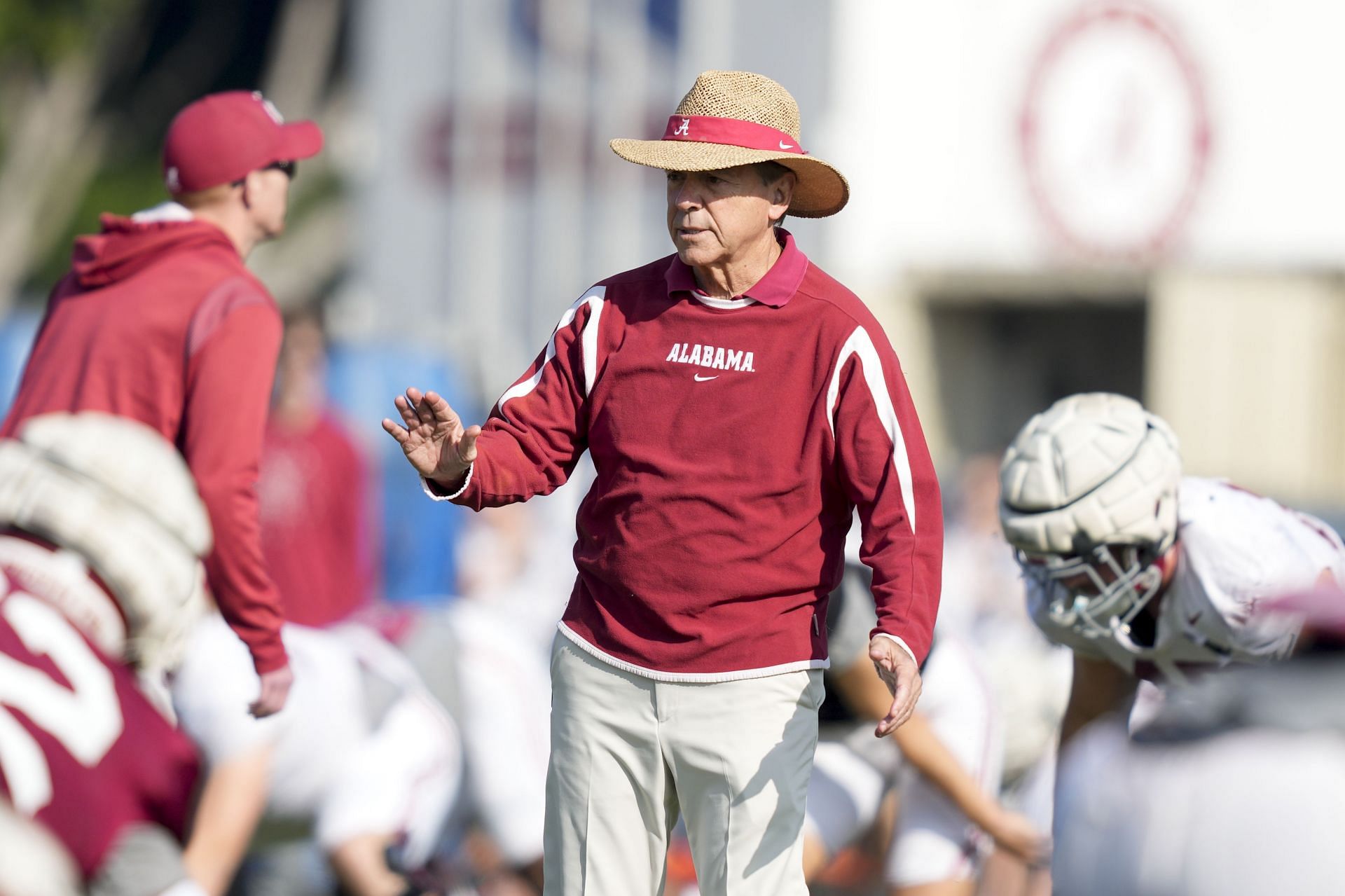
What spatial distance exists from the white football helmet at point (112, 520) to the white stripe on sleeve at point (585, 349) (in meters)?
0.85

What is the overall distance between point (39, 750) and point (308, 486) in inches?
194

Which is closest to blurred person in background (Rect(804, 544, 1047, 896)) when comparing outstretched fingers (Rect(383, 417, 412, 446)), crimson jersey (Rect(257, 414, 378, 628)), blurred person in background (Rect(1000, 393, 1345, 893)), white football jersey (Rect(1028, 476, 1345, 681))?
blurred person in background (Rect(1000, 393, 1345, 893))

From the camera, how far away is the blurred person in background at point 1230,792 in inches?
78.4

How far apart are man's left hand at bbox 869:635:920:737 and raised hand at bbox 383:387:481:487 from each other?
83cm

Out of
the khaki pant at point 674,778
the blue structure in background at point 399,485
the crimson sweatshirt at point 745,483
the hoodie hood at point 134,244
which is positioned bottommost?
the blue structure in background at point 399,485

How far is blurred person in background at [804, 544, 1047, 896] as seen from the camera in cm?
479

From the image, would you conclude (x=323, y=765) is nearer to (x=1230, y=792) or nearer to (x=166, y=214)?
(x=166, y=214)

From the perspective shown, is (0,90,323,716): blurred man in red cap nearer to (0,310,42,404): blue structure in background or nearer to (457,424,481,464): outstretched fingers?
(457,424,481,464): outstretched fingers

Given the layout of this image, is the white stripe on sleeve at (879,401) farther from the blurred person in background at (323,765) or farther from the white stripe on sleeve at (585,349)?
the blurred person in background at (323,765)

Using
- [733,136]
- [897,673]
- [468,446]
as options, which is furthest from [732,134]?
[897,673]

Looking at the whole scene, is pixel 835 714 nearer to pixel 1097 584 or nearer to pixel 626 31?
pixel 1097 584

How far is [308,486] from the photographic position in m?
7.68

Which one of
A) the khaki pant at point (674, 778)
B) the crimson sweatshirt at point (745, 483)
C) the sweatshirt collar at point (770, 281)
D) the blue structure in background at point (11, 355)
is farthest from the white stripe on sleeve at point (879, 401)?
the blue structure in background at point (11, 355)

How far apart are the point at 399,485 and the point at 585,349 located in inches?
238
